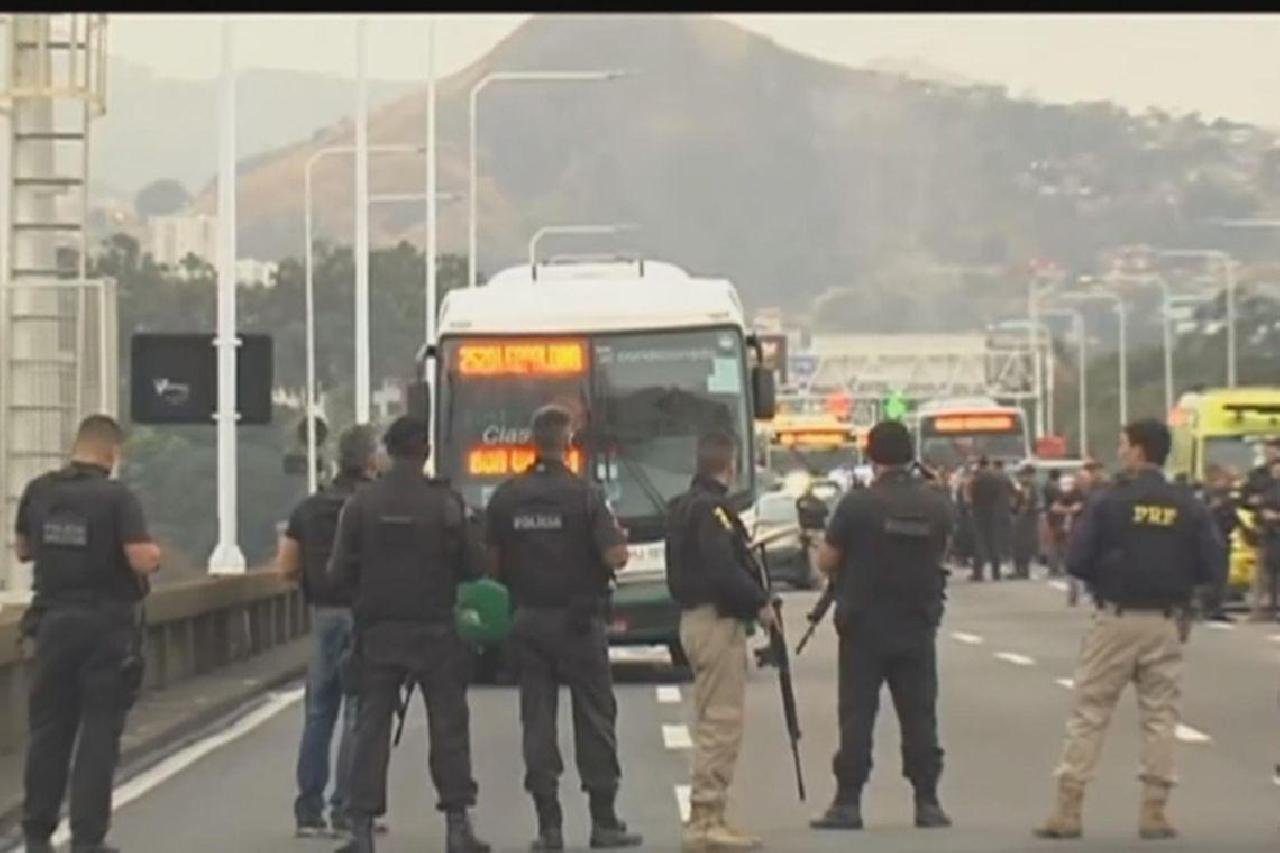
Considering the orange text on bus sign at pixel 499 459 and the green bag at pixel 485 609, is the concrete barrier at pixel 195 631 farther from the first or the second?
the green bag at pixel 485 609

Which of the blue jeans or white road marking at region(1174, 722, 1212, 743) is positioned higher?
the blue jeans

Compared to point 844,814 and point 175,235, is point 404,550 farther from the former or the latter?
point 175,235

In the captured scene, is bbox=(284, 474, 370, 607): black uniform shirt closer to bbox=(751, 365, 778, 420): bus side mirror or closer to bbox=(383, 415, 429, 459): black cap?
bbox=(383, 415, 429, 459): black cap

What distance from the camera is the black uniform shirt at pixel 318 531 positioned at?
16766 millimetres

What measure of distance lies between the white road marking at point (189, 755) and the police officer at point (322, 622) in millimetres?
1158

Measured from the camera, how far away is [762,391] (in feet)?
96.7

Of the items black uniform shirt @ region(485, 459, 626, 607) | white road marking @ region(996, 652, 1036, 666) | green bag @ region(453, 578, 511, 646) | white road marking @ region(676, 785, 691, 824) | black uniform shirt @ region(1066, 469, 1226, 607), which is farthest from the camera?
white road marking @ region(996, 652, 1036, 666)

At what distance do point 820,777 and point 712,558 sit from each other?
4.32 meters

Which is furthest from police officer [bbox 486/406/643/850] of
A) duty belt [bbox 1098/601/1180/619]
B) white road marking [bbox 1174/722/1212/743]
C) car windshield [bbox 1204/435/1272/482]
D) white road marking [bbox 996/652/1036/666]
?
car windshield [bbox 1204/435/1272/482]

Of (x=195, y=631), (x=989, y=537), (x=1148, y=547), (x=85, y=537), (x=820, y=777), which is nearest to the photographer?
(x=85, y=537)

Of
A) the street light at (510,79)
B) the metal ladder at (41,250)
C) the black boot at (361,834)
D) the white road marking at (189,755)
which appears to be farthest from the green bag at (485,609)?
the street light at (510,79)

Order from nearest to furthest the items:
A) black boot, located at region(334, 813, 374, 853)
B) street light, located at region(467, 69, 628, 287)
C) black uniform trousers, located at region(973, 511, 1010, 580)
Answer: black boot, located at region(334, 813, 374, 853) → street light, located at region(467, 69, 628, 287) → black uniform trousers, located at region(973, 511, 1010, 580)

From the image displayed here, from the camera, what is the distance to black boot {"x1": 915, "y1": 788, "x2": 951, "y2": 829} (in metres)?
16.8

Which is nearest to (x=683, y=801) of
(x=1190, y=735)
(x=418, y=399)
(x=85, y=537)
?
(x=85, y=537)
